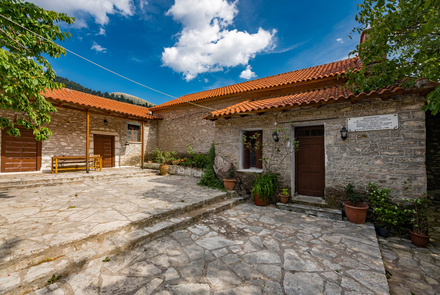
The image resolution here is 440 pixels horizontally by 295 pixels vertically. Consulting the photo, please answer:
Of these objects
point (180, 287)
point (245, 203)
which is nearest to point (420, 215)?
point (245, 203)

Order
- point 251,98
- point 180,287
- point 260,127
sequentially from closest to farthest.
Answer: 1. point 180,287
2. point 260,127
3. point 251,98

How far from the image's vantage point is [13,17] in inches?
126

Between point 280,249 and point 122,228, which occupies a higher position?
point 122,228

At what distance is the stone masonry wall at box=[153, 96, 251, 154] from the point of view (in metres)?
10.8

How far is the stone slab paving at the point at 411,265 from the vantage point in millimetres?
2279

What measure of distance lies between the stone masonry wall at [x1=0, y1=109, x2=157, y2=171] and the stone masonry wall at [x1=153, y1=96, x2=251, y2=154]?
199cm

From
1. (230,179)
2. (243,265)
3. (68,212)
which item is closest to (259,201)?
(230,179)

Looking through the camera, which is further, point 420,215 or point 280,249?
point 420,215

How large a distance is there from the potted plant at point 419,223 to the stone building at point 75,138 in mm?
10849

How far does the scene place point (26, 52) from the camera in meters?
3.50

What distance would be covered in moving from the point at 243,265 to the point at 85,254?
7.13 ft

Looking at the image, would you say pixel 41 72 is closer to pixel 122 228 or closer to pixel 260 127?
pixel 122 228

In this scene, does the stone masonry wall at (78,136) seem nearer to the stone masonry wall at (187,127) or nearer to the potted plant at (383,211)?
the stone masonry wall at (187,127)

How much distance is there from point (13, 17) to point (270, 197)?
6.94 meters
